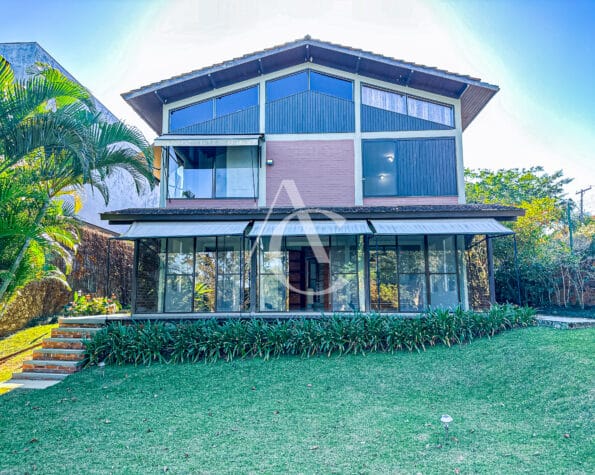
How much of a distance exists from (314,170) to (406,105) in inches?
177

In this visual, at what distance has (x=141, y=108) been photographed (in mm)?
16469

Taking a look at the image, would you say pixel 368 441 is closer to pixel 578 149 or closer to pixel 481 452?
pixel 481 452

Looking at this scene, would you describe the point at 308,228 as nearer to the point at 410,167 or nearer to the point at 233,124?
the point at 410,167

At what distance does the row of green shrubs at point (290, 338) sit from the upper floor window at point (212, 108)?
8.59 meters

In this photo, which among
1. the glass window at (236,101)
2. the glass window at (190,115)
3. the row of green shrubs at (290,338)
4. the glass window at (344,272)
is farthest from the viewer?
the glass window at (190,115)

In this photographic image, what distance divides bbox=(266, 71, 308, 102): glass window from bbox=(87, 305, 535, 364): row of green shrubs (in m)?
9.27

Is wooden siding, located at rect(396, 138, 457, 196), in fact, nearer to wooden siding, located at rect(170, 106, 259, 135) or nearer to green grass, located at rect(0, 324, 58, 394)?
wooden siding, located at rect(170, 106, 259, 135)

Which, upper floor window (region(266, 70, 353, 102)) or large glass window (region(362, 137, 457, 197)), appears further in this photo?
upper floor window (region(266, 70, 353, 102))

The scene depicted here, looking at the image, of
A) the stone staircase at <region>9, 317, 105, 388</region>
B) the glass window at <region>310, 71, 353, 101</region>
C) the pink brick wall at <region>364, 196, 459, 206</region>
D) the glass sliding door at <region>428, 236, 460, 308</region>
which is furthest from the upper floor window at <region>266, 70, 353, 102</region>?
the stone staircase at <region>9, 317, 105, 388</region>

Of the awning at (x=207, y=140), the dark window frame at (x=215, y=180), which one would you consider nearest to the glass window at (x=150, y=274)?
the dark window frame at (x=215, y=180)

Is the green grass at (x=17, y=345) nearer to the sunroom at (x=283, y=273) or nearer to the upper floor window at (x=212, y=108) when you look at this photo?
the sunroom at (x=283, y=273)

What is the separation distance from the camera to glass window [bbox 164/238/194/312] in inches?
564

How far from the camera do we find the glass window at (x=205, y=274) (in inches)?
560

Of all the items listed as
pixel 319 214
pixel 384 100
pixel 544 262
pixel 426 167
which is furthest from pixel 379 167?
pixel 544 262
